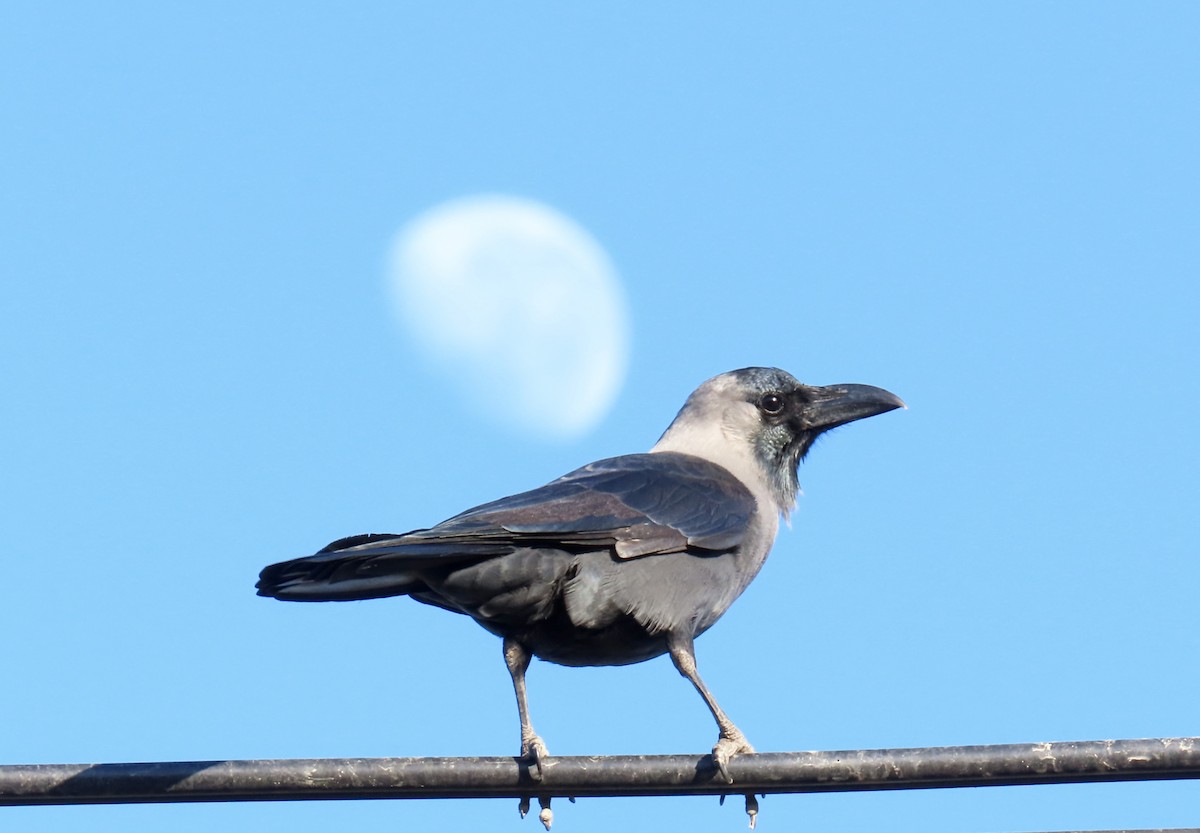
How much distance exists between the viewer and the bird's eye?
27.4 ft

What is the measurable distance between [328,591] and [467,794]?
1419 mm

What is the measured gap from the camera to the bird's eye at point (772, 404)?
8359 mm

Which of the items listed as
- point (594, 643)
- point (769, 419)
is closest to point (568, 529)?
point (594, 643)

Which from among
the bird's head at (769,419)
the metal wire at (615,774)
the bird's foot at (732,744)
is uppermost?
the bird's head at (769,419)

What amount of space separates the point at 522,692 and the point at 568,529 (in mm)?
736

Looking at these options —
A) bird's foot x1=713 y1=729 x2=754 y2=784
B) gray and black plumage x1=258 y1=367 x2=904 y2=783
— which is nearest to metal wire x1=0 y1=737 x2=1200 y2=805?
bird's foot x1=713 y1=729 x2=754 y2=784

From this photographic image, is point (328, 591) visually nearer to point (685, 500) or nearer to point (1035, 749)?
point (685, 500)

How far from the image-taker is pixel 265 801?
4.36 m

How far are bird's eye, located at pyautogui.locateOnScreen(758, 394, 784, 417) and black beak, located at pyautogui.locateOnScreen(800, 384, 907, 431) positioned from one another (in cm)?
12

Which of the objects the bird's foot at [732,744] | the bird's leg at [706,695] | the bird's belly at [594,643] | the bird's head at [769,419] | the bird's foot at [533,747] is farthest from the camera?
the bird's head at [769,419]

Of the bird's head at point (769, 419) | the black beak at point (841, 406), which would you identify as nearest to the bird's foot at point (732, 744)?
the bird's head at point (769, 419)

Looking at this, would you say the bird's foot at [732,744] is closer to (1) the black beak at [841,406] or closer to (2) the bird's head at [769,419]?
(2) the bird's head at [769,419]

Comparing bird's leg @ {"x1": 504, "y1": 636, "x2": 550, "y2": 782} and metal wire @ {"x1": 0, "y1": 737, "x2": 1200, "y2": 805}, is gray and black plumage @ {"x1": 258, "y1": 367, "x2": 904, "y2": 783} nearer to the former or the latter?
bird's leg @ {"x1": 504, "y1": 636, "x2": 550, "y2": 782}

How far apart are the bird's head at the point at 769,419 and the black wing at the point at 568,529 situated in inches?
22.6
